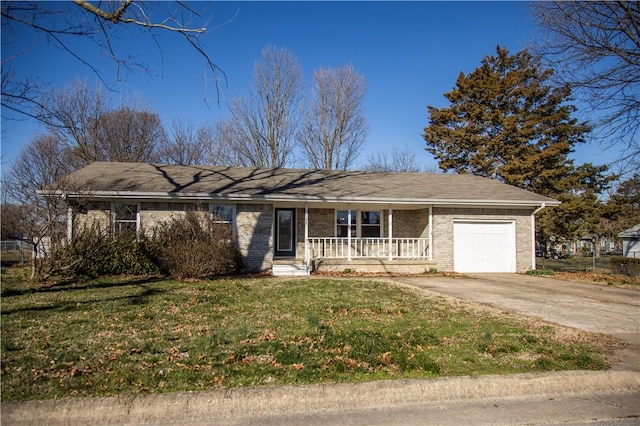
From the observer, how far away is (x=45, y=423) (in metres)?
3.66

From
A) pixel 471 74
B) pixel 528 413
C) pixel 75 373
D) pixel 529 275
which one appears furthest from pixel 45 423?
pixel 471 74

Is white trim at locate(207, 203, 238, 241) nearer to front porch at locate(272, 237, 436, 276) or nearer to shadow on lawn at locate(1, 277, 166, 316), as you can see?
front porch at locate(272, 237, 436, 276)

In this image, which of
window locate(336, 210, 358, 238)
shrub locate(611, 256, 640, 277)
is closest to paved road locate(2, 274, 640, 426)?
window locate(336, 210, 358, 238)

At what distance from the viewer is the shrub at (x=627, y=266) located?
60.5ft

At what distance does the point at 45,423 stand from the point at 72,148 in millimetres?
32817

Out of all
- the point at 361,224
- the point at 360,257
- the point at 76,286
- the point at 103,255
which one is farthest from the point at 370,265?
the point at 76,286

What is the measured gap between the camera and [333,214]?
18000 mm

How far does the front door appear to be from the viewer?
17562 mm

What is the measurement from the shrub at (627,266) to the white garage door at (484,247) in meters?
5.47

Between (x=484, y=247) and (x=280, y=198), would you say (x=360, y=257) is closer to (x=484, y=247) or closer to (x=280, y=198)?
(x=280, y=198)

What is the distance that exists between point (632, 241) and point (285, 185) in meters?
31.0

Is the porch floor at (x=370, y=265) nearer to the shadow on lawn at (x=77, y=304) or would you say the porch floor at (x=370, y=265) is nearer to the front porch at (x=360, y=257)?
the front porch at (x=360, y=257)

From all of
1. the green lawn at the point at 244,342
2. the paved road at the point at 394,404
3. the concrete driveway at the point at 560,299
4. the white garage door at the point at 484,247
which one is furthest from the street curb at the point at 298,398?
the white garage door at the point at 484,247

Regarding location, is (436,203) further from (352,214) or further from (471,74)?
(471,74)
